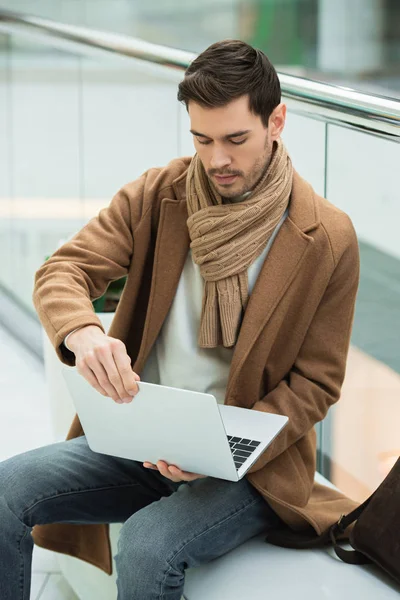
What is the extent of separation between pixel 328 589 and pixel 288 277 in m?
0.50

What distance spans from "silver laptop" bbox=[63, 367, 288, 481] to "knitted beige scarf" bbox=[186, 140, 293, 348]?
0.15 metres

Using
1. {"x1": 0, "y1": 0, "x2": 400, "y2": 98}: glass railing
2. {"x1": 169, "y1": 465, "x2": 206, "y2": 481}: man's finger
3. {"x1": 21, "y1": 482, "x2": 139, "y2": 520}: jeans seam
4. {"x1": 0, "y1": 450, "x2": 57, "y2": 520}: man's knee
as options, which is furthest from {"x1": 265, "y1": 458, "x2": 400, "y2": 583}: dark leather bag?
{"x1": 0, "y1": 0, "x2": 400, "y2": 98}: glass railing

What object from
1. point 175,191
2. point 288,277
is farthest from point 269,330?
point 175,191

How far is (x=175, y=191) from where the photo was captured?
1.83 m

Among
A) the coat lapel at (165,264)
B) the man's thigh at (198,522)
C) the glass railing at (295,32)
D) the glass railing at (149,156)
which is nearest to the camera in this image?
the man's thigh at (198,522)

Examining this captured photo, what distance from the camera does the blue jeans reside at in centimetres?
157

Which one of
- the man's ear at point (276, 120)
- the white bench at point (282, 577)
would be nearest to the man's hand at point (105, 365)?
the white bench at point (282, 577)

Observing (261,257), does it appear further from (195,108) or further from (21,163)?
(21,163)

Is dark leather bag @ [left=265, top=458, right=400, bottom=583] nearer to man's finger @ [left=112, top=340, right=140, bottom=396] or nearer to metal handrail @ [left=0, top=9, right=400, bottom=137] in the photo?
man's finger @ [left=112, top=340, right=140, bottom=396]

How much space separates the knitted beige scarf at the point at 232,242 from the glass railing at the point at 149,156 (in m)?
0.26

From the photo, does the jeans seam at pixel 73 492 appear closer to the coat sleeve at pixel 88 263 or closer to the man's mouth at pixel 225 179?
the coat sleeve at pixel 88 263

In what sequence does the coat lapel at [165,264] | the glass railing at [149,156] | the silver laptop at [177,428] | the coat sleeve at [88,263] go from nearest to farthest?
the silver laptop at [177,428] < the coat sleeve at [88,263] < the coat lapel at [165,264] < the glass railing at [149,156]

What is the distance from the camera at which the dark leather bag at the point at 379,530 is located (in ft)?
5.04

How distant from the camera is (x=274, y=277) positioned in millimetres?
1706
